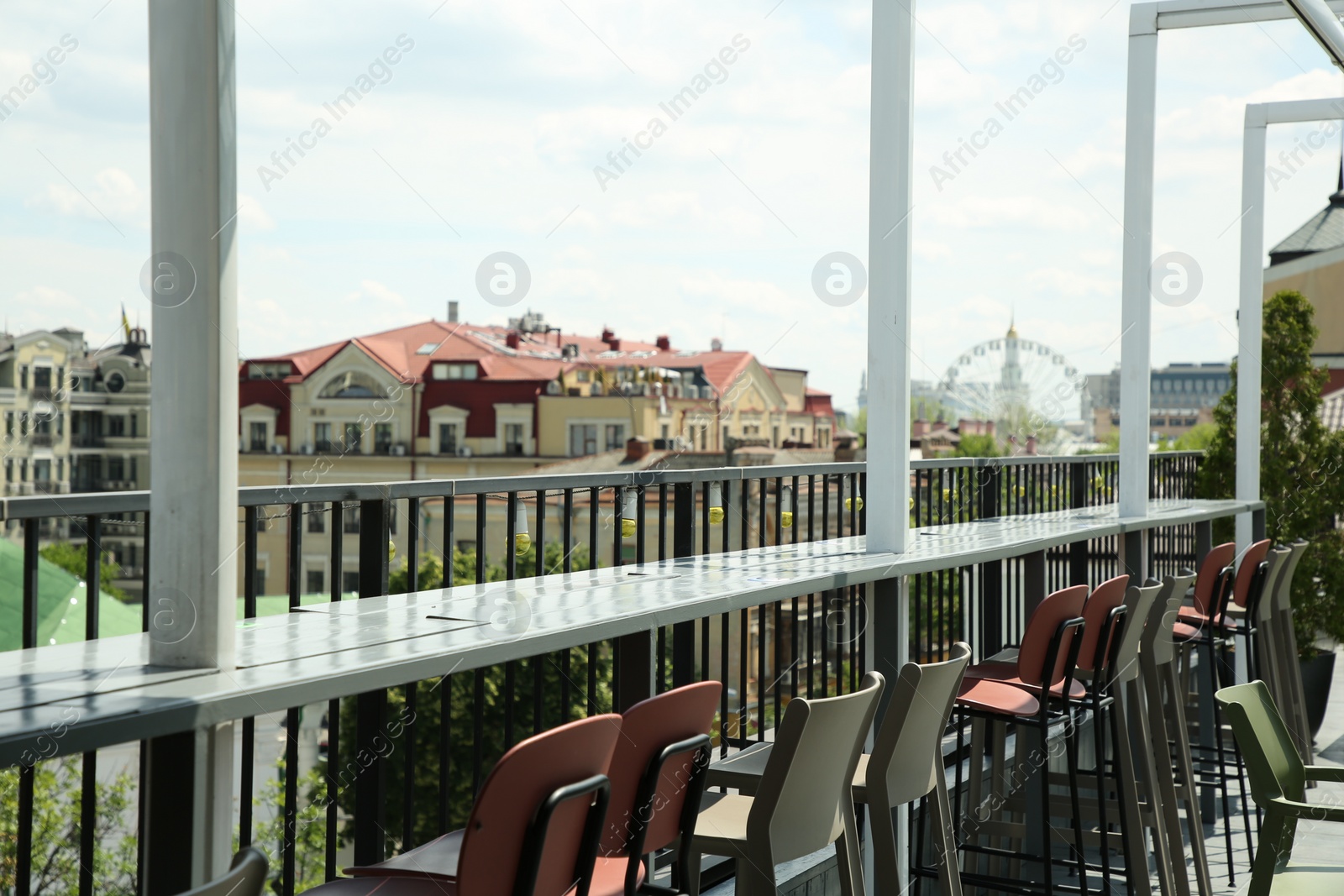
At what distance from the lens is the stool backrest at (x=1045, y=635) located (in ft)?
10.2

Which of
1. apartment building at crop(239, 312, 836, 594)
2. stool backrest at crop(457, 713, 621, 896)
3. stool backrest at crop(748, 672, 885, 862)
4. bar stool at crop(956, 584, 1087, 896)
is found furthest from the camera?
apartment building at crop(239, 312, 836, 594)

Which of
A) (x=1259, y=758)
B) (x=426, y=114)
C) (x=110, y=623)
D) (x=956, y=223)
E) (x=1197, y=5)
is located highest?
(x=426, y=114)

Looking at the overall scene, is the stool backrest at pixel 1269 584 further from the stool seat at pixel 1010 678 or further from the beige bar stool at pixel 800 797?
the beige bar stool at pixel 800 797

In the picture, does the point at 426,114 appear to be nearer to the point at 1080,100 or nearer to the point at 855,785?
the point at 1080,100

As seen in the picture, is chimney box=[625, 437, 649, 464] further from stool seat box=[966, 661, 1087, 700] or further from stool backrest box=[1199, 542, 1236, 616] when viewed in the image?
stool seat box=[966, 661, 1087, 700]

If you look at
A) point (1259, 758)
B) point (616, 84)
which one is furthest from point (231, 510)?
point (616, 84)

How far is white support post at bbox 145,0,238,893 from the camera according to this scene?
Result: 1.53 metres

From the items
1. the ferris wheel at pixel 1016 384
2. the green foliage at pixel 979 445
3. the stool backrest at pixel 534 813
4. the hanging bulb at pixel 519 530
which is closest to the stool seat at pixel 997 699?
the hanging bulb at pixel 519 530

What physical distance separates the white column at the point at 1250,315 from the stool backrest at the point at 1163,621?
9.87 feet

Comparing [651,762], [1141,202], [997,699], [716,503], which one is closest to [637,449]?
[1141,202]

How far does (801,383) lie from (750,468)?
68.3 metres

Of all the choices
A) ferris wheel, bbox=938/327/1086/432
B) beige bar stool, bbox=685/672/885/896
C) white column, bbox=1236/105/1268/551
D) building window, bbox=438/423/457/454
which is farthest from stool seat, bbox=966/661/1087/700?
building window, bbox=438/423/457/454

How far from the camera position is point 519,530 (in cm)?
325

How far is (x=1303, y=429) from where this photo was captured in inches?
284
